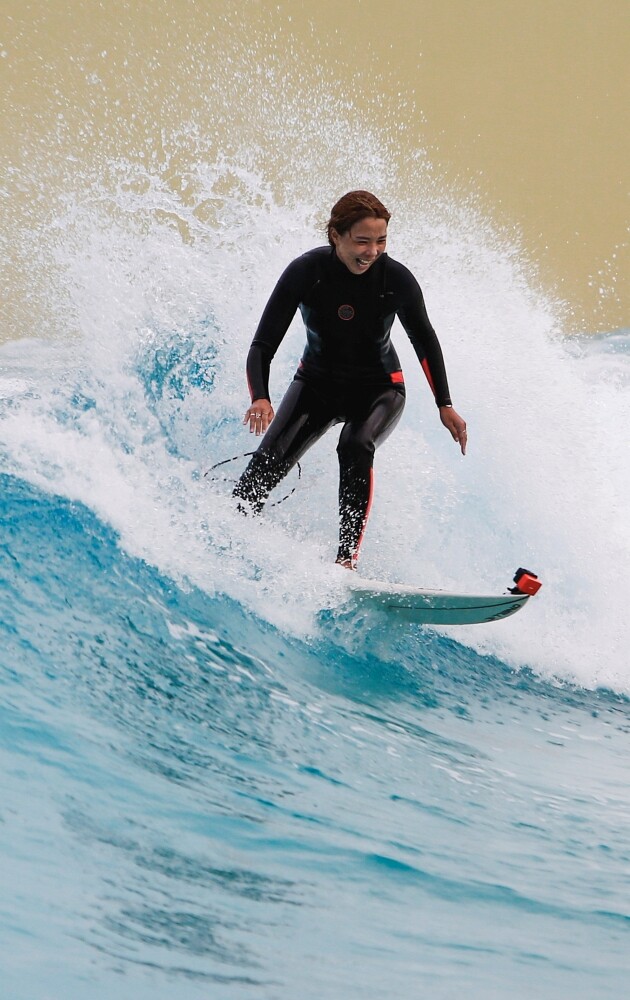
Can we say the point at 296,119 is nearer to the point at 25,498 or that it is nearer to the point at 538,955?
→ the point at 25,498

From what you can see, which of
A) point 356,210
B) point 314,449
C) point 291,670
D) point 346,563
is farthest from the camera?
point 314,449

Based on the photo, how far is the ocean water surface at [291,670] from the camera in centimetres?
144

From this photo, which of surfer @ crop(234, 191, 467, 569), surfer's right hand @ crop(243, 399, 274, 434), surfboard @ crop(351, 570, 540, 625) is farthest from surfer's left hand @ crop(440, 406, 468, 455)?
surfer's right hand @ crop(243, 399, 274, 434)

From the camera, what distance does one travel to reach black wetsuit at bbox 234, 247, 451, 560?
8.37ft

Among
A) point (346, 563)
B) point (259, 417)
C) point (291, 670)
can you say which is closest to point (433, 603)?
point (346, 563)

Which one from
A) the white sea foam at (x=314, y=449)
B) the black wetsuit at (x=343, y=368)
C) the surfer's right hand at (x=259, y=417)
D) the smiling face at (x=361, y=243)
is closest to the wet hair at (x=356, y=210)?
the smiling face at (x=361, y=243)

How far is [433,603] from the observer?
2.58 m

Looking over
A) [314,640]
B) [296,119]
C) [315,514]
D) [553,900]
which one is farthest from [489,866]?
[296,119]

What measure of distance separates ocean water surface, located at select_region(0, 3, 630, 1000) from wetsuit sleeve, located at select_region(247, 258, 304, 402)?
0.40 metres

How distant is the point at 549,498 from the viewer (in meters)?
3.82

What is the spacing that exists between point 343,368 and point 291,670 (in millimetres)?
850

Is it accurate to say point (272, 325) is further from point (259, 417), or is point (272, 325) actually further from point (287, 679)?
point (287, 679)

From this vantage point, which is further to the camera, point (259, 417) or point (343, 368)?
point (343, 368)

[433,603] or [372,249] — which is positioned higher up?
[372,249]
